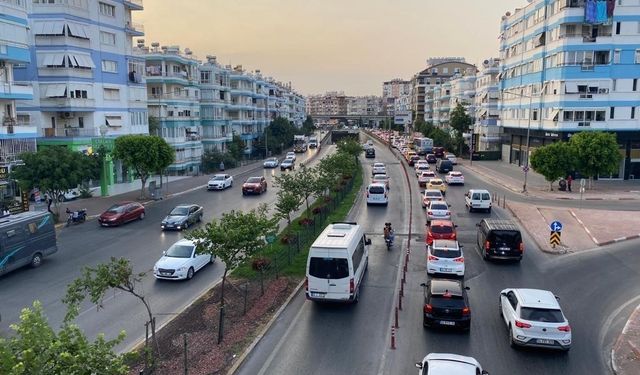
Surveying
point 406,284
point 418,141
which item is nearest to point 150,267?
point 406,284

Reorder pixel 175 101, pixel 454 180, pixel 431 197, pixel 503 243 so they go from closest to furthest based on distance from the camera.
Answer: pixel 503 243
pixel 431 197
pixel 454 180
pixel 175 101

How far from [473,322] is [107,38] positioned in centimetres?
4523

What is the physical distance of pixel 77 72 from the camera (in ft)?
153

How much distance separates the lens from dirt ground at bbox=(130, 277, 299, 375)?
1437 cm

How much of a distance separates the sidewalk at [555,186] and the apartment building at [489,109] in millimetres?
14993

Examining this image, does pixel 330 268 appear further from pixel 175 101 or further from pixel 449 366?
pixel 175 101

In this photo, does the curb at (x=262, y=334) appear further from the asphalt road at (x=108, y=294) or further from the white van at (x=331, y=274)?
the asphalt road at (x=108, y=294)

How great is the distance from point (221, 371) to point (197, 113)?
2525 inches

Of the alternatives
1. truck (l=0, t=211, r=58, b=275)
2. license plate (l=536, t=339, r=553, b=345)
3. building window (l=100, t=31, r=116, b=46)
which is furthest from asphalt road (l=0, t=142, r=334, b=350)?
building window (l=100, t=31, r=116, b=46)

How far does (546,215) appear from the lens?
3703 cm

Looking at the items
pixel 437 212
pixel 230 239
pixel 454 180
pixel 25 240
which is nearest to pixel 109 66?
pixel 25 240

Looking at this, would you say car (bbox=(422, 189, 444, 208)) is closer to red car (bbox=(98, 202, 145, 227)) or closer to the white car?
red car (bbox=(98, 202, 145, 227))

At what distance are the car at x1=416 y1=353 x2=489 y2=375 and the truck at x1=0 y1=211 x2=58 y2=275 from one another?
19.2m

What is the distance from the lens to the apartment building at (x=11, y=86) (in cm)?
3647
